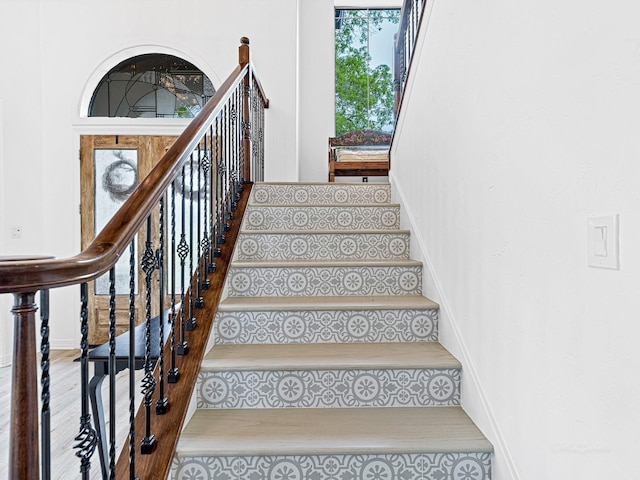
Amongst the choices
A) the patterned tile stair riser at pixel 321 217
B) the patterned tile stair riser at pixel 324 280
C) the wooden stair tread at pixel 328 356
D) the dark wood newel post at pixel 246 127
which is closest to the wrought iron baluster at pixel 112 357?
the wooden stair tread at pixel 328 356

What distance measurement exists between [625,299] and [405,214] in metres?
1.94

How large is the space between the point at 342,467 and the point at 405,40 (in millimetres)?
2866

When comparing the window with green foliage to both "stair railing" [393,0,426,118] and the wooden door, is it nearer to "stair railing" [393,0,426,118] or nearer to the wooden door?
"stair railing" [393,0,426,118]

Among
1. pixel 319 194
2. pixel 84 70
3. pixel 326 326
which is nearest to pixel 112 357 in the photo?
pixel 326 326

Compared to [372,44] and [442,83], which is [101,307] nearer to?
[442,83]

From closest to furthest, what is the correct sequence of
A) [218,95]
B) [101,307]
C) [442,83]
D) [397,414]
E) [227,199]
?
[397,414] < [442,83] < [218,95] < [227,199] < [101,307]

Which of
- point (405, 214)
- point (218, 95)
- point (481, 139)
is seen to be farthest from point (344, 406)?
point (218, 95)

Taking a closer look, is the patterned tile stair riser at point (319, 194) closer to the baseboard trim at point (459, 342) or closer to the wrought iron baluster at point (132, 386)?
the baseboard trim at point (459, 342)

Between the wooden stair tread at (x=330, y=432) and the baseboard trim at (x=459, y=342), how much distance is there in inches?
2.4

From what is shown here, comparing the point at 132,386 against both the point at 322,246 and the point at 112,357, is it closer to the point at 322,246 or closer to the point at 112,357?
the point at 112,357

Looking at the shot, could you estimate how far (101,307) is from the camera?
183 inches

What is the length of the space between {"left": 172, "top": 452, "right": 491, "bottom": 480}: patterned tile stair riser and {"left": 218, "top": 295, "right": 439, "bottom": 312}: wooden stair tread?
2.25 ft

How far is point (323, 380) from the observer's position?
1728mm

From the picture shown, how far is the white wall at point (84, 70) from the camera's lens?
451 cm
